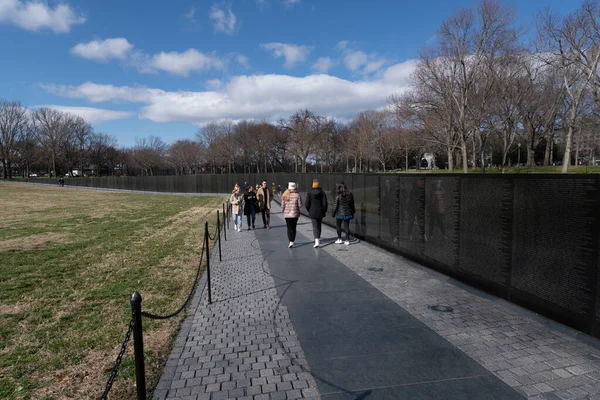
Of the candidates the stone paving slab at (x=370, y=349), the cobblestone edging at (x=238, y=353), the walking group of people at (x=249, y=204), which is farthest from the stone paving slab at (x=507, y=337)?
the walking group of people at (x=249, y=204)

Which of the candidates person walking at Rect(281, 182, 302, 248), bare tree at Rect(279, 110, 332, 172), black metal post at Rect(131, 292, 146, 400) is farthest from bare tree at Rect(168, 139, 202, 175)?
black metal post at Rect(131, 292, 146, 400)

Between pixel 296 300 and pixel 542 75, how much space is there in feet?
125

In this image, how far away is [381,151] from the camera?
2270 inches

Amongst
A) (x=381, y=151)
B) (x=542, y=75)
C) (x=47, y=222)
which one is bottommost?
(x=47, y=222)

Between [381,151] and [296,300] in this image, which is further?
[381,151]

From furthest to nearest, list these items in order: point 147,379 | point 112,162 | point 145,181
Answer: point 112,162 < point 145,181 < point 147,379

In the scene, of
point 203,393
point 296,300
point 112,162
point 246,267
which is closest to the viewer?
point 203,393

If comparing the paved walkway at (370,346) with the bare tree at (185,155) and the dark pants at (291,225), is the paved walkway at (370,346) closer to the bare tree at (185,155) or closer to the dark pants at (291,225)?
the dark pants at (291,225)

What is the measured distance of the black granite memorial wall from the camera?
446cm

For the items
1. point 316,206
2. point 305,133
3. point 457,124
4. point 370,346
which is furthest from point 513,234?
point 305,133

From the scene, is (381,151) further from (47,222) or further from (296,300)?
(296,300)

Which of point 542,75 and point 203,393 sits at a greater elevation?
point 542,75

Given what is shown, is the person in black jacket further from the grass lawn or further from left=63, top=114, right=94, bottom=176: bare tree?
left=63, top=114, right=94, bottom=176: bare tree

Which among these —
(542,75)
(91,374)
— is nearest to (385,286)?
(91,374)
